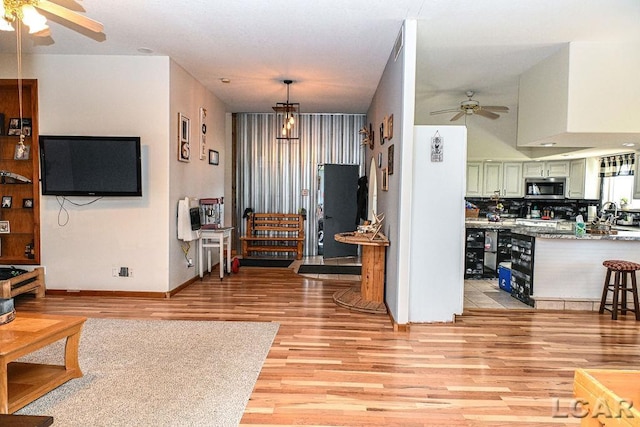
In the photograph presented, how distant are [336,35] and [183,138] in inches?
100

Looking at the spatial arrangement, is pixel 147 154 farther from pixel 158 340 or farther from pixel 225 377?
pixel 225 377

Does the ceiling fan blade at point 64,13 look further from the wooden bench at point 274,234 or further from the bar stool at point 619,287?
the wooden bench at point 274,234

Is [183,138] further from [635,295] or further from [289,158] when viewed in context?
[635,295]

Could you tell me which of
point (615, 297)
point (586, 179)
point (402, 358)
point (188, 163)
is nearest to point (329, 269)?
point (188, 163)

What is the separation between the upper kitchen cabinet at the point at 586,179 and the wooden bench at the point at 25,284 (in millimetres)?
9455

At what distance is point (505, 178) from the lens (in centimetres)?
877

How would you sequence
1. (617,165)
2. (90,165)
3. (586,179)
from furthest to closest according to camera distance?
1. (586,179)
2. (617,165)
3. (90,165)

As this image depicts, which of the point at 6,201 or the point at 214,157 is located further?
the point at 214,157

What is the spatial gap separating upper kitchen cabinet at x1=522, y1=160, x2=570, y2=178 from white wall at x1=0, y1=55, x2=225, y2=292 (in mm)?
7205

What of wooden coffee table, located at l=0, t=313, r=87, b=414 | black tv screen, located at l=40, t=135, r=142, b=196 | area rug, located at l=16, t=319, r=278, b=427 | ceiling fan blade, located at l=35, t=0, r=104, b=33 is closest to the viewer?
wooden coffee table, located at l=0, t=313, r=87, b=414

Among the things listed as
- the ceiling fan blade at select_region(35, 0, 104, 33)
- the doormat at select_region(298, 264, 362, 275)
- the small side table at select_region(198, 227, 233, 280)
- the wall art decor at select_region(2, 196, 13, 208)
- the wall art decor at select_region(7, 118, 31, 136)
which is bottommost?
Answer: the doormat at select_region(298, 264, 362, 275)

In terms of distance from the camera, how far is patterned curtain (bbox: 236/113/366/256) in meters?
8.74

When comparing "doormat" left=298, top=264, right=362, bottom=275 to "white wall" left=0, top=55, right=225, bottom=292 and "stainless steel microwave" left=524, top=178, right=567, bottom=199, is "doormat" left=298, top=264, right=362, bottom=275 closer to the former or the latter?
"white wall" left=0, top=55, right=225, bottom=292

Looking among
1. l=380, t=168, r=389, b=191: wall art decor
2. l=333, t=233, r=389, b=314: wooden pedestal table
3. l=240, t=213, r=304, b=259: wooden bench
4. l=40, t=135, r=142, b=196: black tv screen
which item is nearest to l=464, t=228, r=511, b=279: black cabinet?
l=380, t=168, r=389, b=191: wall art decor
